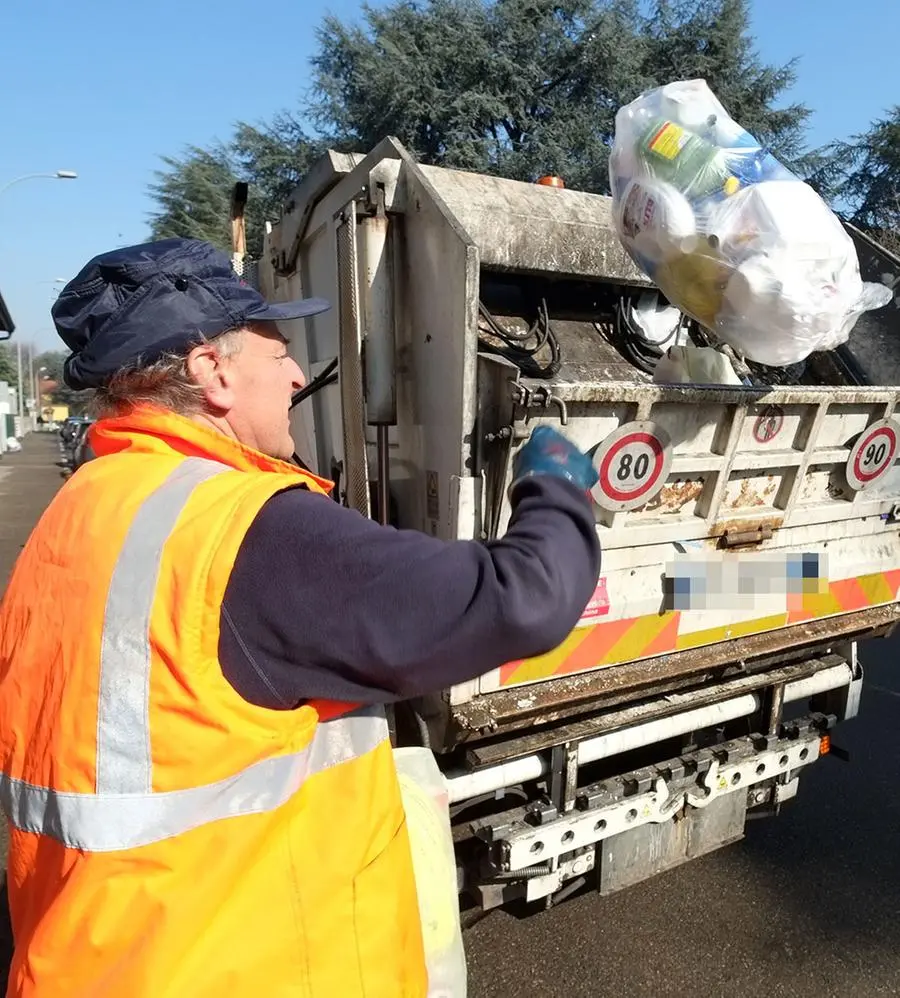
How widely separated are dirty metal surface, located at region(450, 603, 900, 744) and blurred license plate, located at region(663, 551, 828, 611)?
0.13 m

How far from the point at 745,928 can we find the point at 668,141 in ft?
8.17

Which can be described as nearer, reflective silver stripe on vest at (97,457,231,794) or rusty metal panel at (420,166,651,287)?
reflective silver stripe on vest at (97,457,231,794)

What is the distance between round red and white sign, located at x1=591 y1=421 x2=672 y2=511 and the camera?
2.00m

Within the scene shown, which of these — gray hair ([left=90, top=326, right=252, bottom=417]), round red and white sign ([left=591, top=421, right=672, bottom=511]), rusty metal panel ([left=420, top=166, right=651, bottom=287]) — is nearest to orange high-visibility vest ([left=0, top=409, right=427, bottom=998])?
gray hair ([left=90, top=326, right=252, bottom=417])

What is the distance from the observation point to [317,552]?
1.01 m

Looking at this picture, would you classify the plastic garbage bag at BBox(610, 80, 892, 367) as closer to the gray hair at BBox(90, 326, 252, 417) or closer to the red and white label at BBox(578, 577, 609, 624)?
the red and white label at BBox(578, 577, 609, 624)

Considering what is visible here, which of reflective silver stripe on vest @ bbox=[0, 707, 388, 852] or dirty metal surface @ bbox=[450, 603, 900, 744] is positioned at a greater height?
reflective silver stripe on vest @ bbox=[0, 707, 388, 852]

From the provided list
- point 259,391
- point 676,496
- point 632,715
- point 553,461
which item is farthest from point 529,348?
point 259,391

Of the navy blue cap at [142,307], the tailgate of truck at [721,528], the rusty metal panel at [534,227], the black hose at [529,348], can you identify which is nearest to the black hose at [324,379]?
the black hose at [529,348]

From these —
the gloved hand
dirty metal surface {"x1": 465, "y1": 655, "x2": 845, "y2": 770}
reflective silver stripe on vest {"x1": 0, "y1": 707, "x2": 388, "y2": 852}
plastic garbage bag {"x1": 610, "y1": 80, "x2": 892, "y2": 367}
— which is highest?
plastic garbage bag {"x1": 610, "y1": 80, "x2": 892, "y2": 367}

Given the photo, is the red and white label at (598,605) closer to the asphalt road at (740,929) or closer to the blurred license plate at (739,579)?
the blurred license plate at (739,579)

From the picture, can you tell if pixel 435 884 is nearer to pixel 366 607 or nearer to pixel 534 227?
pixel 366 607

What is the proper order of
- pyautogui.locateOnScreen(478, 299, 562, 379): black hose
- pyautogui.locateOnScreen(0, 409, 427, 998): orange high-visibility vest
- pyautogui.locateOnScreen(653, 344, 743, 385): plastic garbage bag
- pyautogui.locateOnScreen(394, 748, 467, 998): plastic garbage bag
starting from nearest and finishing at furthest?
pyautogui.locateOnScreen(0, 409, 427, 998): orange high-visibility vest → pyautogui.locateOnScreen(394, 748, 467, 998): plastic garbage bag → pyautogui.locateOnScreen(653, 344, 743, 385): plastic garbage bag → pyautogui.locateOnScreen(478, 299, 562, 379): black hose

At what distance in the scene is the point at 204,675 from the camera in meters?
0.99
